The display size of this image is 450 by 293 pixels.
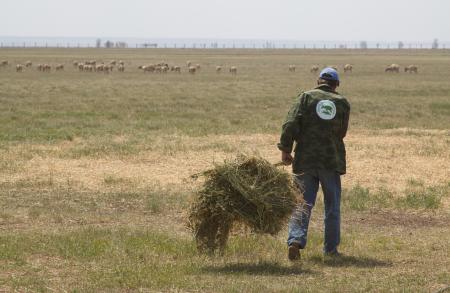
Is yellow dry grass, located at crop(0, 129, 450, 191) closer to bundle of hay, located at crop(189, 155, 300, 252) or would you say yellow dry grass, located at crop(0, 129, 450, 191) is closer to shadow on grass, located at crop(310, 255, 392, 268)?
shadow on grass, located at crop(310, 255, 392, 268)

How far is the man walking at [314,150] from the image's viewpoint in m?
8.76

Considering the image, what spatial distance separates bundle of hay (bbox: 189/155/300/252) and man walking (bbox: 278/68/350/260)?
235mm

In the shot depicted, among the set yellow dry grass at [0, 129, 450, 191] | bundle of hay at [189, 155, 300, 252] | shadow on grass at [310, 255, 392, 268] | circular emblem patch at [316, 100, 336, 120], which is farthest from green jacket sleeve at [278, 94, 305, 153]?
yellow dry grass at [0, 129, 450, 191]

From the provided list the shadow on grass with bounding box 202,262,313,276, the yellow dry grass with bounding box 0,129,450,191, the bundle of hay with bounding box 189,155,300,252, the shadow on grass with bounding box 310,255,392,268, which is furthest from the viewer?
the yellow dry grass with bounding box 0,129,450,191

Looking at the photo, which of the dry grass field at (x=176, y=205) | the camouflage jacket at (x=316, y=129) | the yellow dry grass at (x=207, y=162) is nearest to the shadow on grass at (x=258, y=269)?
the dry grass field at (x=176, y=205)

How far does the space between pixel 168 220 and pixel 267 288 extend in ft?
14.0

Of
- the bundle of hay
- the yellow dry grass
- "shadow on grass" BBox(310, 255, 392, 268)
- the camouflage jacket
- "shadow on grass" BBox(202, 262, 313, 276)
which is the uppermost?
the camouflage jacket

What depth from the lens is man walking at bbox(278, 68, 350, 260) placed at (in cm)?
876

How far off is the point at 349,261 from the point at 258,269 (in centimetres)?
111

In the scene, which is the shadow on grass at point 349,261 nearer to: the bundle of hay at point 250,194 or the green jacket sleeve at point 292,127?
the bundle of hay at point 250,194

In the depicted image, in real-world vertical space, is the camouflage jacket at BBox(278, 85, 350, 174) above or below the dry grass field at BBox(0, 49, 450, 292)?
above

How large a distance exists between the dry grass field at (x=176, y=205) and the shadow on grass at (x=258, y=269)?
0.01 metres

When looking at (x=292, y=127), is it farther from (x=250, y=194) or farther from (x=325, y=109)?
(x=250, y=194)

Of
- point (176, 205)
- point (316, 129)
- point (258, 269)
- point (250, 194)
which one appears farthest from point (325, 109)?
point (176, 205)
